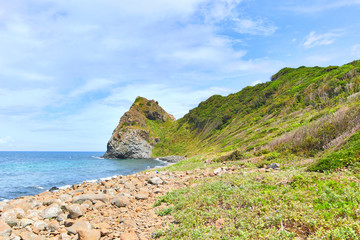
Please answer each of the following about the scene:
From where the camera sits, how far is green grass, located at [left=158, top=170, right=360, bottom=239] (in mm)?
4969

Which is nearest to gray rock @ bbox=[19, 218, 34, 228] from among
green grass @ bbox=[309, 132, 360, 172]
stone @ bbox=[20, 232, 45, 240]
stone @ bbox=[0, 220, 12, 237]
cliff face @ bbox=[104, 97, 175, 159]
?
stone @ bbox=[0, 220, 12, 237]

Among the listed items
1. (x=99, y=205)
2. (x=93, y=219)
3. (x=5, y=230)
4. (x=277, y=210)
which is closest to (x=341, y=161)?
(x=277, y=210)

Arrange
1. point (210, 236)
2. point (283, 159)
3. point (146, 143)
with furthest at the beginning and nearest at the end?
point (146, 143) < point (283, 159) < point (210, 236)

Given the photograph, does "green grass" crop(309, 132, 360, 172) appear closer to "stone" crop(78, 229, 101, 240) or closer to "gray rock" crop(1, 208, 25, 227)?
"stone" crop(78, 229, 101, 240)

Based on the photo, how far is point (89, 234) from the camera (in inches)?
271

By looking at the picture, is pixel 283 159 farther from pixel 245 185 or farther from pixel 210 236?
pixel 210 236

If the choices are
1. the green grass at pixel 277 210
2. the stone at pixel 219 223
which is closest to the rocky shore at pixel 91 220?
the green grass at pixel 277 210

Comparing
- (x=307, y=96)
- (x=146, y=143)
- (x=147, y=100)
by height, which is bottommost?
(x=146, y=143)

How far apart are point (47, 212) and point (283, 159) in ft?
48.5

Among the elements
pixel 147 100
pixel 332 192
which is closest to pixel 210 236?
pixel 332 192

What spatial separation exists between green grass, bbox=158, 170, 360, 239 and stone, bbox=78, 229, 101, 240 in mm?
2402

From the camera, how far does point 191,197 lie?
898cm

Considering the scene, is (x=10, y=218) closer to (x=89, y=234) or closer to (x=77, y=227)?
(x=77, y=227)

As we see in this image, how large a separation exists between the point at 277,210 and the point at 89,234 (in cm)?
629
